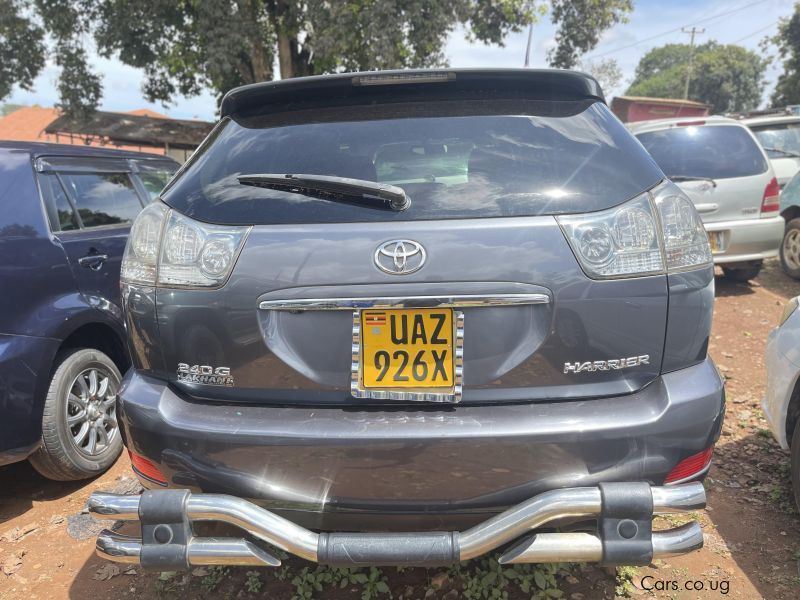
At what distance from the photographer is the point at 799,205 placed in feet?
20.8

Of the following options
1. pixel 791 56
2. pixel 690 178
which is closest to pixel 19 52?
pixel 690 178

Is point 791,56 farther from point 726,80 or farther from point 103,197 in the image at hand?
point 103,197

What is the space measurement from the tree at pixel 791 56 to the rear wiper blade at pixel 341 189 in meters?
34.7

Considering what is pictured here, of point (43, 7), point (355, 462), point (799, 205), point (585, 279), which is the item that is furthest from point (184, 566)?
point (43, 7)

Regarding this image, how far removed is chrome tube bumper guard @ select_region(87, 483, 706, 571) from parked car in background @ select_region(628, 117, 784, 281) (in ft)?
15.9

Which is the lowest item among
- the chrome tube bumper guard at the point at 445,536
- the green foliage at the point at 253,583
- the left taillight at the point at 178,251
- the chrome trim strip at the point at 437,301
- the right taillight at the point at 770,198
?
the green foliage at the point at 253,583

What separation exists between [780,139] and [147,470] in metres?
9.28

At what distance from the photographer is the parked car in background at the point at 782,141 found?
7.86 metres

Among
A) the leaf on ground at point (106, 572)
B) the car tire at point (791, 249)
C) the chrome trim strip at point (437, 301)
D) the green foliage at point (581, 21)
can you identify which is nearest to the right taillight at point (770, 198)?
the car tire at point (791, 249)

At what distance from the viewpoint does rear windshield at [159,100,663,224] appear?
1.61 metres

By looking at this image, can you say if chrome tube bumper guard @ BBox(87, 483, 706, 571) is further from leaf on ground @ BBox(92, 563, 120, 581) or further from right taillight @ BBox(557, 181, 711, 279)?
leaf on ground @ BBox(92, 563, 120, 581)

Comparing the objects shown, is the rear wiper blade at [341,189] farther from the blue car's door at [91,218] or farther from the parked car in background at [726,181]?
the parked car in background at [726,181]

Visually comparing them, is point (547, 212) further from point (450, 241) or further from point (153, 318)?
point (153, 318)

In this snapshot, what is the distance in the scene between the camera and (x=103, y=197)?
353 cm
